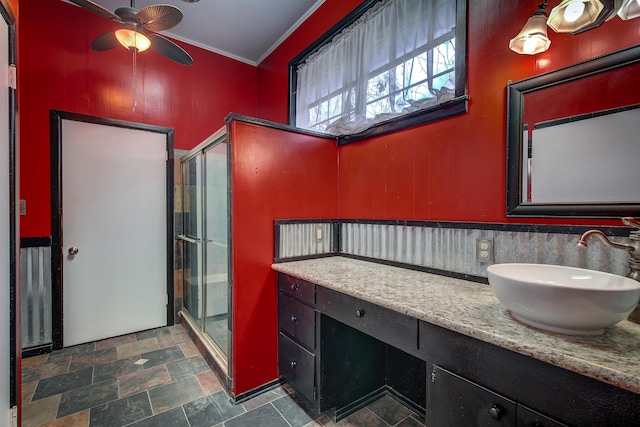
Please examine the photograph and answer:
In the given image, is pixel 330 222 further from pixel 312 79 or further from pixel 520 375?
pixel 520 375

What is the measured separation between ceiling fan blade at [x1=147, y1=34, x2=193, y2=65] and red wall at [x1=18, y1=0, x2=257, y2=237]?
85 centimetres

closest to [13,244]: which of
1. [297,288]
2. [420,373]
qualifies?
[297,288]

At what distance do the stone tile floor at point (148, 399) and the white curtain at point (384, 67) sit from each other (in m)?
1.89

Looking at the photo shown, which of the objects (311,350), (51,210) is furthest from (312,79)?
(51,210)

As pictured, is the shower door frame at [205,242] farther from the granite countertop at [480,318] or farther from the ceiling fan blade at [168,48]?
the ceiling fan blade at [168,48]

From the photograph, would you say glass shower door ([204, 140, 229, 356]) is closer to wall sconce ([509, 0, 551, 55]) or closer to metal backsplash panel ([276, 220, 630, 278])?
metal backsplash panel ([276, 220, 630, 278])

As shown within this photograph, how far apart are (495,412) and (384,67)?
196 cm

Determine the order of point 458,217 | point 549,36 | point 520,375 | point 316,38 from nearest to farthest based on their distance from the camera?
point 520,375, point 549,36, point 458,217, point 316,38

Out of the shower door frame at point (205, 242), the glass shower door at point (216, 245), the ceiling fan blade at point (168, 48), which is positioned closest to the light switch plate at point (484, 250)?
the shower door frame at point (205, 242)

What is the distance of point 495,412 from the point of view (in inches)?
33.7

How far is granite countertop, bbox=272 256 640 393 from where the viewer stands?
2.28 feet

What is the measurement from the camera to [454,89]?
159 centimetres

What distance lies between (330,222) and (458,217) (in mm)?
974

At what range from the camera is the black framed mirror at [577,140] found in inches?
41.9
